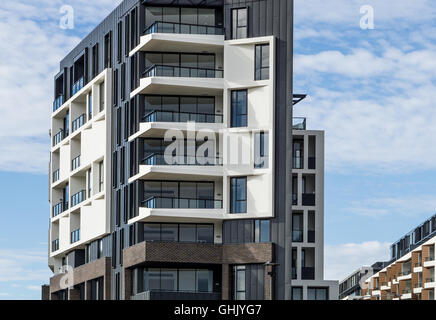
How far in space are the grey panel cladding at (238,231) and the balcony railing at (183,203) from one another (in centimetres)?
150

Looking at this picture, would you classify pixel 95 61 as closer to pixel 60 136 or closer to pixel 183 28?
pixel 60 136

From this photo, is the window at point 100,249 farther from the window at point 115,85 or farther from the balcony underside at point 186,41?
the balcony underside at point 186,41

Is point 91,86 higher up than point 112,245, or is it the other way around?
→ point 91,86

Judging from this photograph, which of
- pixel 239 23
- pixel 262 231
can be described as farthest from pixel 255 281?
pixel 239 23

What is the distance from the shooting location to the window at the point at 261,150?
2459 inches

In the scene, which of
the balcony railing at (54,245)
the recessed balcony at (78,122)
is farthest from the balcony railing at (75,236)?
the recessed balcony at (78,122)

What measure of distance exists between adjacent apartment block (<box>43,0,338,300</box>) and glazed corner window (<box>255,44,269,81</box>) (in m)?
0.08

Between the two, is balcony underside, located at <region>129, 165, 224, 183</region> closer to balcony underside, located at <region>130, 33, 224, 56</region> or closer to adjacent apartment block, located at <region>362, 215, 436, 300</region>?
balcony underside, located at <region>130, 33, 224, 56</region>

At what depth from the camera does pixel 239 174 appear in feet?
206
